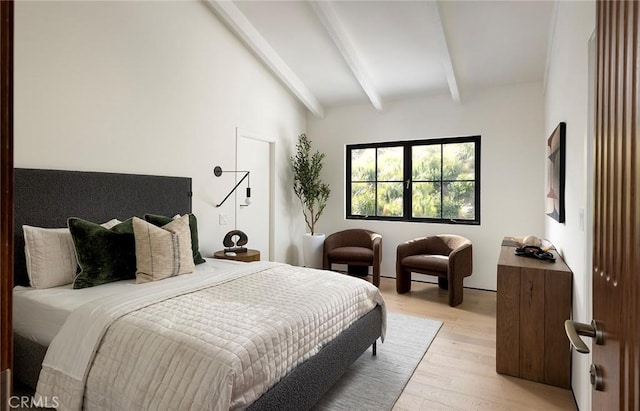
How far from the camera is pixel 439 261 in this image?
4.13 meters

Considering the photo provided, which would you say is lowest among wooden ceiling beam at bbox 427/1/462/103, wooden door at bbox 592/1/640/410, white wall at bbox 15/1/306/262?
wooden door at bbox 592/1/640/410

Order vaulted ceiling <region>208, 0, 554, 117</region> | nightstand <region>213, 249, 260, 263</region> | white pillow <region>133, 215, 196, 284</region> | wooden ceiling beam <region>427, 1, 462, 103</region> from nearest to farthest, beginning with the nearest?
white pillow <region>133, 215, 196, 284</region>, wooden ceiling beam <region>427, 1, 462, 103</region>, vaulted ceiling <region>208, 0, 554, 117</region>, nightstand <region>213, 249, 260, 263</region>

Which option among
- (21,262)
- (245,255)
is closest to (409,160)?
(245,255)

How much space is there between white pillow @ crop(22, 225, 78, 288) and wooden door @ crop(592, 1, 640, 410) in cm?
283

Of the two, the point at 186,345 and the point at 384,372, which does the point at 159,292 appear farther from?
the point at 384,372

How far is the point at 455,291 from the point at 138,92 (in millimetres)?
3821

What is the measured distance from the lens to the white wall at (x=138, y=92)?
8.25 feet

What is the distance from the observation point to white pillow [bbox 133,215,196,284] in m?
2.49

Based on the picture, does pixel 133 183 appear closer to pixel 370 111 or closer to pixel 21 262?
pixel 21 262

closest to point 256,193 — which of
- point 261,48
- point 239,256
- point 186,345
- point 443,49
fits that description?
point 239,256

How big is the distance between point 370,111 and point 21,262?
4.44 metres

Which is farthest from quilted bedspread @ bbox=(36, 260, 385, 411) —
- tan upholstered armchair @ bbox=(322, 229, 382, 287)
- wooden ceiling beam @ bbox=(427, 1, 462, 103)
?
wooden ceiling beam @ bbox=(427, 1, 462, 103)

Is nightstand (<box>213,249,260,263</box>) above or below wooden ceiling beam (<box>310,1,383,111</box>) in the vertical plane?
below

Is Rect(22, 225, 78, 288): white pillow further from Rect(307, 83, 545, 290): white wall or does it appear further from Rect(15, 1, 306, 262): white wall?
Rect(307, 83, 545, 290): white wall
